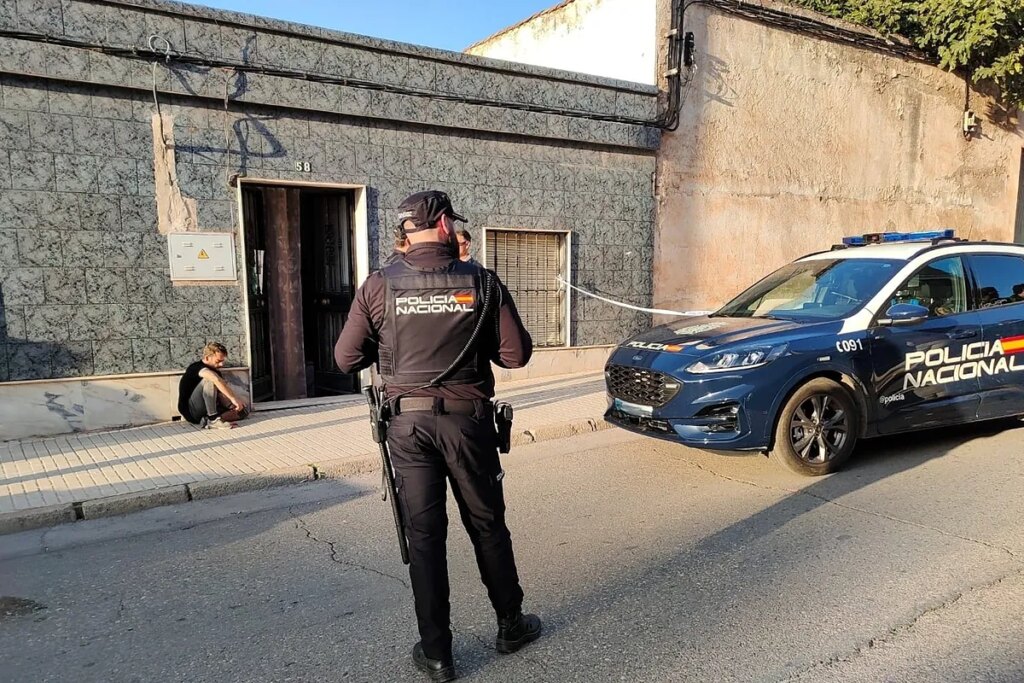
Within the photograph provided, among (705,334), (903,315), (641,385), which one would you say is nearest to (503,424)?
(641,385)

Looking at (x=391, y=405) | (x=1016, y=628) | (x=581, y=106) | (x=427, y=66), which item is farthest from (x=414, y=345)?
(x=581, y=106)

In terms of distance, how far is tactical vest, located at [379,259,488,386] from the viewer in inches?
110

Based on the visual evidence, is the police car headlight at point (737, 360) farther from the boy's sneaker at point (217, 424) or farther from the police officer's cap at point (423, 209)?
the boy's sneaker at point (217, 424)

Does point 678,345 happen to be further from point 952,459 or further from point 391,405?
point 391,405

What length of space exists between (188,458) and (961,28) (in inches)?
578

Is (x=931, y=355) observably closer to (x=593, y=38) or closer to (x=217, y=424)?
(x=217, y=424)

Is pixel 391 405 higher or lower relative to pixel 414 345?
lower

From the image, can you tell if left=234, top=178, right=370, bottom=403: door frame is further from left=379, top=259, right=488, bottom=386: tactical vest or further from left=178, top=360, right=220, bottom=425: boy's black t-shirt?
left=379, top=259, right=488, bottom=386: tactical vest

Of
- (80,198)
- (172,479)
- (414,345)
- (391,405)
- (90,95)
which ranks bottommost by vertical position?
(172,479)

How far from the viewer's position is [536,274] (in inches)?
384

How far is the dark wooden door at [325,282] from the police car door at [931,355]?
6064 millimetres

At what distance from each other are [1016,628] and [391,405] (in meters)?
2.98

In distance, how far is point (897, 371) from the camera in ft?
18.1

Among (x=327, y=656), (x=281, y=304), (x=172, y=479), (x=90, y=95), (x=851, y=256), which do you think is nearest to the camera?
(x=327, y=656)
